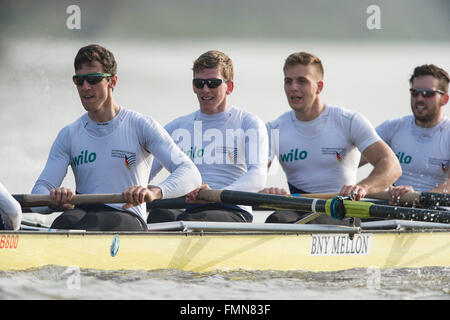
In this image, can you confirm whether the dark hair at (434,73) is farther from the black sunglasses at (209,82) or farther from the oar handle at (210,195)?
the oar handle at (210,195)

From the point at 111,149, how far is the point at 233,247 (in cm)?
96

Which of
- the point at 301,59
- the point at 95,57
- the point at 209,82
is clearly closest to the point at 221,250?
the point at 95,57

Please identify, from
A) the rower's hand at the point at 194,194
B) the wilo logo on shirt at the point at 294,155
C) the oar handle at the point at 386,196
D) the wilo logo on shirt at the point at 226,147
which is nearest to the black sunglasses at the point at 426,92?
the oar handle at the point at 386,196

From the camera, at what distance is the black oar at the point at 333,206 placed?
4.71 m

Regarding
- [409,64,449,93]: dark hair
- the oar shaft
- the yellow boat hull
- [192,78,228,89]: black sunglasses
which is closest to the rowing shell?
the yellow boat hull

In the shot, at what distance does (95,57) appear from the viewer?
4820 millimetres

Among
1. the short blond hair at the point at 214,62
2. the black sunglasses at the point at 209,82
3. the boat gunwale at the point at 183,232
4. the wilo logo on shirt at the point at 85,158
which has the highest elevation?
the short blond hair at the point at 214,62

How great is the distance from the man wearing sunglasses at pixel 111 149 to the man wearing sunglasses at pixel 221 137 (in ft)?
2.42

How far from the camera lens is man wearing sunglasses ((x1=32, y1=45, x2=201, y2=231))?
189 inches

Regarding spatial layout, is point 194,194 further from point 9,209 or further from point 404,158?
point 404,158

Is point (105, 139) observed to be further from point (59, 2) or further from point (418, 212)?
point (59, 2)

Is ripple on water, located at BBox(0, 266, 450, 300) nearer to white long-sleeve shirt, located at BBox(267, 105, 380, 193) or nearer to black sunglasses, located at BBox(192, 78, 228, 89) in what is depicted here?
white long-sleeve shirt, located at BBox(267, 105, 380, 193)

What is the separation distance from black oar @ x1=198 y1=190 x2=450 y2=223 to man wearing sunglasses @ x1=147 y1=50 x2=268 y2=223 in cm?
40
